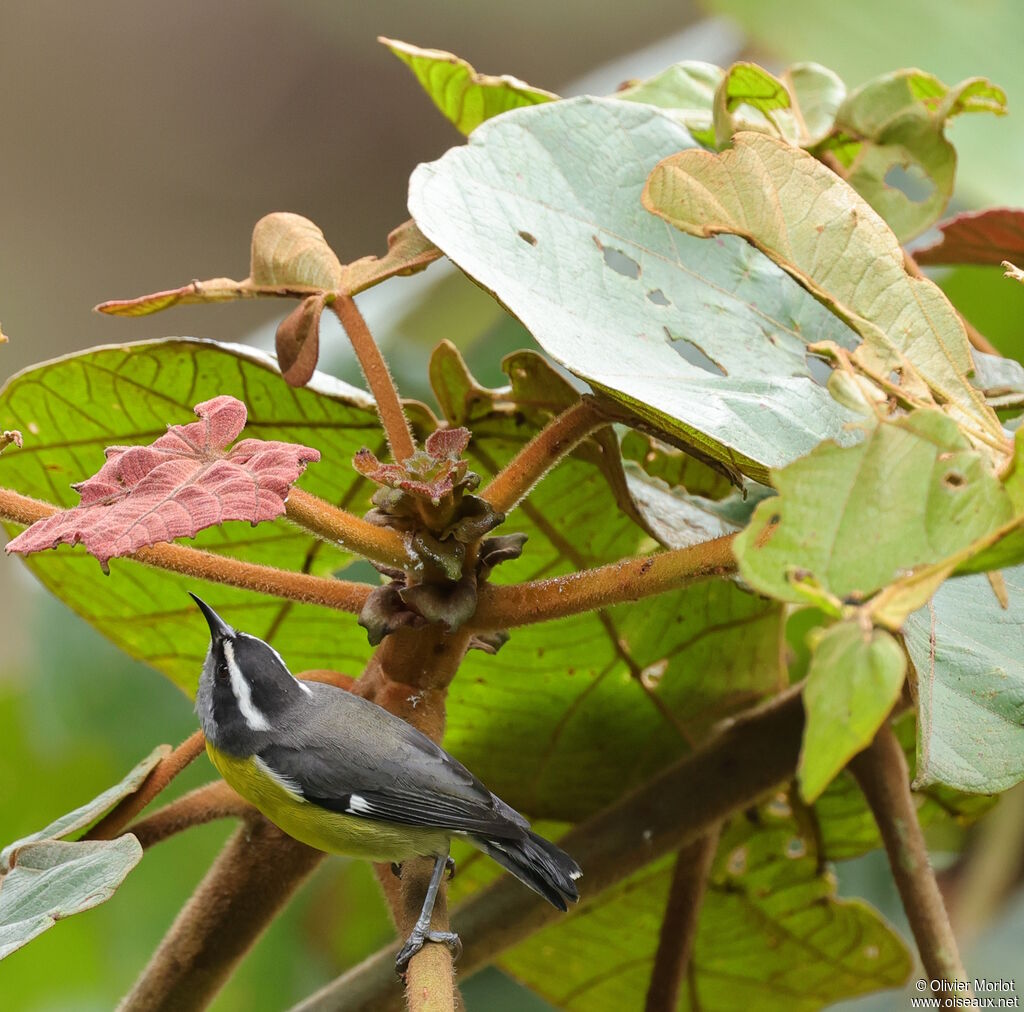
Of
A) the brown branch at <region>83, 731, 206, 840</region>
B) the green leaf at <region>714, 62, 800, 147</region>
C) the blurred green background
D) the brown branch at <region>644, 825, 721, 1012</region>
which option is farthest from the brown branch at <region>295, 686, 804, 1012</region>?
the blurred green background

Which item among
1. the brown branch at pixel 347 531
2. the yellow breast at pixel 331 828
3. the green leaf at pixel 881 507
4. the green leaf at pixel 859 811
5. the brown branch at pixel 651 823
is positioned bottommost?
the green leaf at pixel 859 811

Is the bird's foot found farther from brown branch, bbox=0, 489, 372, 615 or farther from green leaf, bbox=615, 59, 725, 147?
green leaf, bbox=615, 59, 725, 147

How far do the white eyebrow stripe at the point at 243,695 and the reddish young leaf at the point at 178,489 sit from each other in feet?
0.47

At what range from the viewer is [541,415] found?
54cm

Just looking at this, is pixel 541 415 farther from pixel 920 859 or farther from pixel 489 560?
pixel 920 859

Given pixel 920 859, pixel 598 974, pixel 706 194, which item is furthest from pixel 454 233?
pixel 598 974

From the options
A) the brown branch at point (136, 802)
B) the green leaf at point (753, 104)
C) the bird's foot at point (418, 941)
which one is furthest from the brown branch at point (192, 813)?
the green leaf at point (753, 104)

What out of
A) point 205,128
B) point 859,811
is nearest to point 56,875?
point 859,811

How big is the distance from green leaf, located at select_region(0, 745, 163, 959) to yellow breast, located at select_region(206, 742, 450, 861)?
5 centimetres

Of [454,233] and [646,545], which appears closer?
[454,233]

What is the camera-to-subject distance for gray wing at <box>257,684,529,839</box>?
463mm

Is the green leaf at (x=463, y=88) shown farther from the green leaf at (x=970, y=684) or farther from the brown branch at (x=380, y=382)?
the green leaf at (x=970, y=684)

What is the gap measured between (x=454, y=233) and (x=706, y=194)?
0.09m

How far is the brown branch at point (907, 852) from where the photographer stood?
496mm
